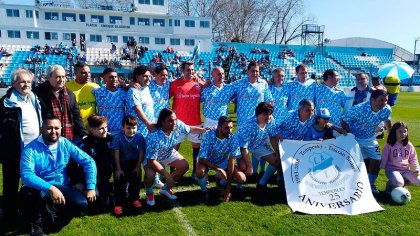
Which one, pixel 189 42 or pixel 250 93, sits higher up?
pixel 189 42

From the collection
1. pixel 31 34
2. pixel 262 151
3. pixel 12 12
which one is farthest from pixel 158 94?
pixel 12 12

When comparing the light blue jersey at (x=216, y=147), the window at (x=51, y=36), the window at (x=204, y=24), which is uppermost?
the window at (x=204, y=24)

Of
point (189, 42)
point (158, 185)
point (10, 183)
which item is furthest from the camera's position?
point (189, 42)

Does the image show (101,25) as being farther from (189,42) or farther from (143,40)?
(189,42)

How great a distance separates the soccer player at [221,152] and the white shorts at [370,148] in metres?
2.02

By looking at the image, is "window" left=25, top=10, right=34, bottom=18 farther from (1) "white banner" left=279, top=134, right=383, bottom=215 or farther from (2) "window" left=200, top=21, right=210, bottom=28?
(1) "white banner" left=279, top=134, right=383, bottom=215

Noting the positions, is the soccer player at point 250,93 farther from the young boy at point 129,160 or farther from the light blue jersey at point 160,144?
the young boy at point 129,160

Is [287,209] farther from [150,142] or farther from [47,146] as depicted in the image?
[47,146]

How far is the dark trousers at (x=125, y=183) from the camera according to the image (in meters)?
4.57

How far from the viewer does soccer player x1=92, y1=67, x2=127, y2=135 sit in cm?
496

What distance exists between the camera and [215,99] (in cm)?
595

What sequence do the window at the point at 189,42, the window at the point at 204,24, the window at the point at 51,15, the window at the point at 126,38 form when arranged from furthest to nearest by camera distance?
the window at the point at 204,24 → the window at the point at 189,42 → the window at the point at 126,38 → the window at the point at 51,15

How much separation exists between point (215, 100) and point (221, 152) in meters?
1.33

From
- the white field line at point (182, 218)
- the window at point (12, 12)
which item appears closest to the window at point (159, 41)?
the window at point (12, 12)
